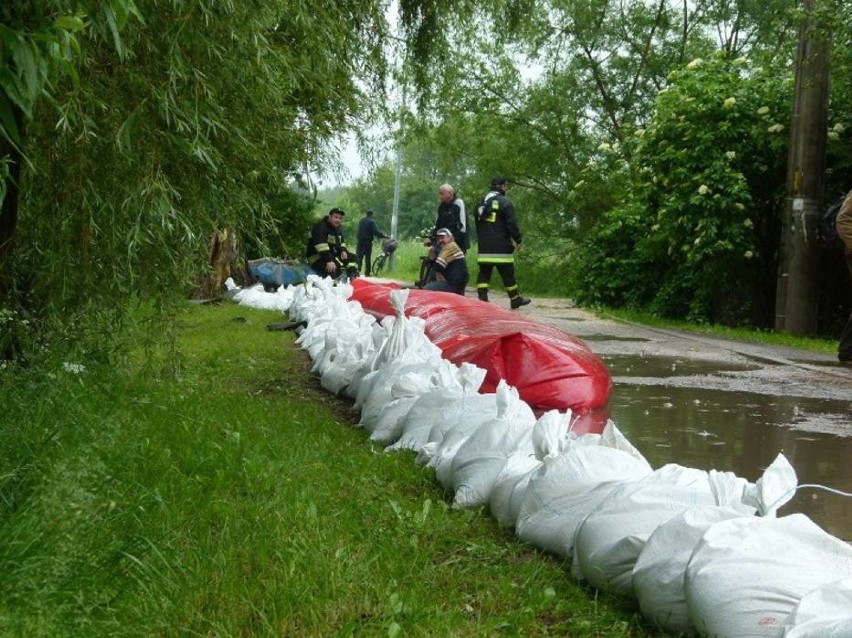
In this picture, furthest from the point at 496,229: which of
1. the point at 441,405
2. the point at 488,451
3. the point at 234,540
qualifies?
the point at 234,540

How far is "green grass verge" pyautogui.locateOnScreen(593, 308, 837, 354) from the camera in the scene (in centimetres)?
1343

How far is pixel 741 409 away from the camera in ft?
26.7

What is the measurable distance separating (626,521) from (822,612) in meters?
0.95

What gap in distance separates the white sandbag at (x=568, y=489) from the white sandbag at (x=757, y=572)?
78cm

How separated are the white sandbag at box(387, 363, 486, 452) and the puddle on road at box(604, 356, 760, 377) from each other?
3.98m

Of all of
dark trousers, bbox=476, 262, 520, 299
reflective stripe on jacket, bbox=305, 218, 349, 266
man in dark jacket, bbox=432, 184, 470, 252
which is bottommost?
dark trousers, bbox=476, 262, 520, 299

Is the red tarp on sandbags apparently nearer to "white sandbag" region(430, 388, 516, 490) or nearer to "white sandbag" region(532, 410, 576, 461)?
"white sandbag" region(430, 388, 516, 490)

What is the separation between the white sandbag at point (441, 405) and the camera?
19.3ft

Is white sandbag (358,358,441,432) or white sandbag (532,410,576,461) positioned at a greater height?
white sandbag (532,410,576,461)

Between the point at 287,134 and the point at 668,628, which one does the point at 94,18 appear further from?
the point at 287,134

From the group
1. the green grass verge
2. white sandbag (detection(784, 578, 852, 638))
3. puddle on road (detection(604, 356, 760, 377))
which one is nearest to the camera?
white sandbag (detection(784, 578, 852, 638))

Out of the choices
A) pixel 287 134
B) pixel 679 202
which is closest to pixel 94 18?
pixel 287 134

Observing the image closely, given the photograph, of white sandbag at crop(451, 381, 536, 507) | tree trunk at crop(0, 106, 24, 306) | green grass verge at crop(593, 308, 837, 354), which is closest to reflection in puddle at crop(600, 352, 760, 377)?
green grass verge at crop(593, 308, 837, 354)

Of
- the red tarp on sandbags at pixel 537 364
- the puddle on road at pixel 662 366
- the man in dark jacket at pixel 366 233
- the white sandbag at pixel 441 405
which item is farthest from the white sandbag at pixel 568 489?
the man in dark jacket at pixel 366 233
